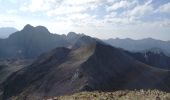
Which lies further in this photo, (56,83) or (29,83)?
(29,83)

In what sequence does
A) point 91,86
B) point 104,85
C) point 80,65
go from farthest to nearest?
point 80,65
point 104,85
point 91,86

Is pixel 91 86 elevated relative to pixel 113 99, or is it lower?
lower

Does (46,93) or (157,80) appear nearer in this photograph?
(46,93)

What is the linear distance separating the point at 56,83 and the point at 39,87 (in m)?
12.0

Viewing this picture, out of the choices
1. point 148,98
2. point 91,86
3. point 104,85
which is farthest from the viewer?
point 104,85

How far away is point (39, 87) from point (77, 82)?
1144 inches

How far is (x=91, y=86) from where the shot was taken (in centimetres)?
16250

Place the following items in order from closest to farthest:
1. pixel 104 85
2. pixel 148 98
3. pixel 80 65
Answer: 1. pixel 148 98
2. pixel 104 85
3. pixel 80 65

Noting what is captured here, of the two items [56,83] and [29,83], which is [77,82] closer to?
[56,83]

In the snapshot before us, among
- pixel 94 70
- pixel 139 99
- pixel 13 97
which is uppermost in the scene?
pixel 139 99

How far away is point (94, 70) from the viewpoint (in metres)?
187

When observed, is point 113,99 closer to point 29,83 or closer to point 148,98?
point 148,98

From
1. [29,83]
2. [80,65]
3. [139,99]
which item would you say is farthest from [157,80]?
[139,99]

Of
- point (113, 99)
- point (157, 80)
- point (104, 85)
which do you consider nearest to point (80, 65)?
point (104, 85)
